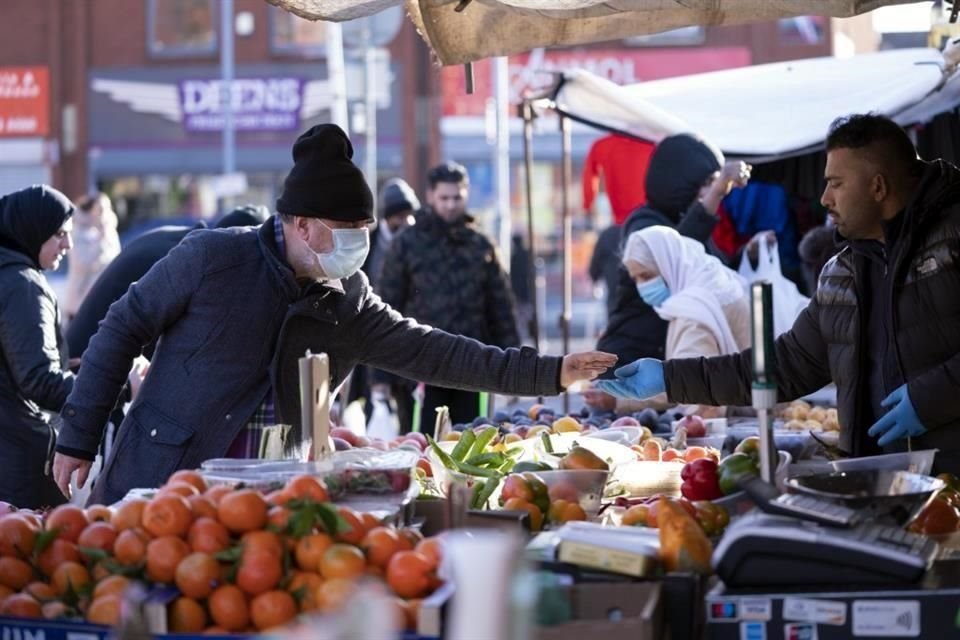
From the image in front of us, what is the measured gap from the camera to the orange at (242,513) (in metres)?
2.87

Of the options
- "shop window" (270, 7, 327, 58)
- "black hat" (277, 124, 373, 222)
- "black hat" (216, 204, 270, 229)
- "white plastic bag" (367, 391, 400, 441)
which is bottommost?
"white plastic bag" (367, 391, 400, 441)

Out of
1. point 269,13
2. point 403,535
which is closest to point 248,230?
point 403,535

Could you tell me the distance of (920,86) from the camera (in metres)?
7.51

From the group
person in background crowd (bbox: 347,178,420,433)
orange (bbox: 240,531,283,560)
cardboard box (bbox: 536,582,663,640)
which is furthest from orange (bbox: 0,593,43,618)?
person in background crowd (bbox: 347,178,420,433)

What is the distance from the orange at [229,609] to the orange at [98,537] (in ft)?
1.12

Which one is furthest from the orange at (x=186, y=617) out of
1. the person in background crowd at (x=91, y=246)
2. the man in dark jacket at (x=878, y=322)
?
the person in background crowd at (x=91, y=246)

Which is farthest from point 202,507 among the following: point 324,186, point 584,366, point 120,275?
point 120,275

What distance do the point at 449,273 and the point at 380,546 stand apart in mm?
5968

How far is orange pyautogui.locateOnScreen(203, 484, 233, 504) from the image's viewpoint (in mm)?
2997

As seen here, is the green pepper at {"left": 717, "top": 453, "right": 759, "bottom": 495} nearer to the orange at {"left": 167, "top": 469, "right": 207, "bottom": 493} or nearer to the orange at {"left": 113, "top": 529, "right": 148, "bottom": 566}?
the orange at {"left": 167, "top": 469, "right": 207, "bottom": 493}

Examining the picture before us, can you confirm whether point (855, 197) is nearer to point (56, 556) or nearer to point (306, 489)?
point (306, 489)

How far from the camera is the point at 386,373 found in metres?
9.34

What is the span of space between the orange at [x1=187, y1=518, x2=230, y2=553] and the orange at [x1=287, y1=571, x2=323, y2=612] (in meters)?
0.17

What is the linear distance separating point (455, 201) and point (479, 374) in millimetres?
4352
